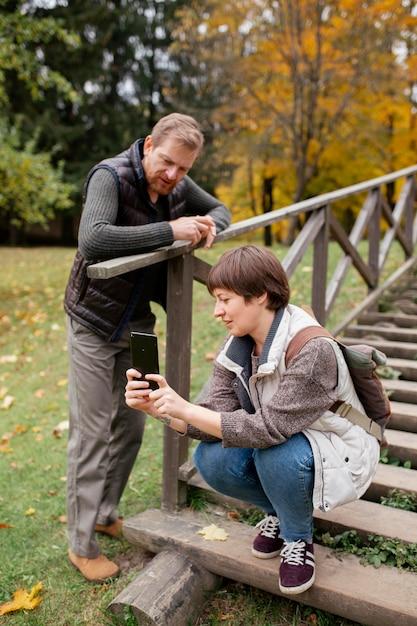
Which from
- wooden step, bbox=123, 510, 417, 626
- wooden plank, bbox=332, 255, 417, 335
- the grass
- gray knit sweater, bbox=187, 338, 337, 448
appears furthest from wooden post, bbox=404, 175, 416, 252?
gray knit sweater, bbox=187, 338, 337, 448

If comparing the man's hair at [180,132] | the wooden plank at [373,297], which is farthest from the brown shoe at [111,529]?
the wooden plank at [373,297]

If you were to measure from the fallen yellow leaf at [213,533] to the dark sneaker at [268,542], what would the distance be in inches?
8.0

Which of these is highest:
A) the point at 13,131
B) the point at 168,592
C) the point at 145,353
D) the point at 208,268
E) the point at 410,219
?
the point at 13,131

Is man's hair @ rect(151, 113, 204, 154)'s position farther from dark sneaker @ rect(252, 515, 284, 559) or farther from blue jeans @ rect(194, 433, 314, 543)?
dark sneaker @ rect(252, 515, 284, 559)

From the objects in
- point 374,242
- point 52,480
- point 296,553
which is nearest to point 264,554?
point 296,553

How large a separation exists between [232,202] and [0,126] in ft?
42.0

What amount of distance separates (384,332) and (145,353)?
2.89 meters

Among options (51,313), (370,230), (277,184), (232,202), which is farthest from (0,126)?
(232,202)

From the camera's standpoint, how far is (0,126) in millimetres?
9617

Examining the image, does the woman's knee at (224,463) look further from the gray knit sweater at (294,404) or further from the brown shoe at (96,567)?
the brown shoe at (96,567)

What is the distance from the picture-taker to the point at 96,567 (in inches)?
109

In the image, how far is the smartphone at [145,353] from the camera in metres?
2.00

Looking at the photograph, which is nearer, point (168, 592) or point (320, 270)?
point (168, 592)

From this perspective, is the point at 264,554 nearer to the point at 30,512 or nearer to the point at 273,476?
the point at 273,476
